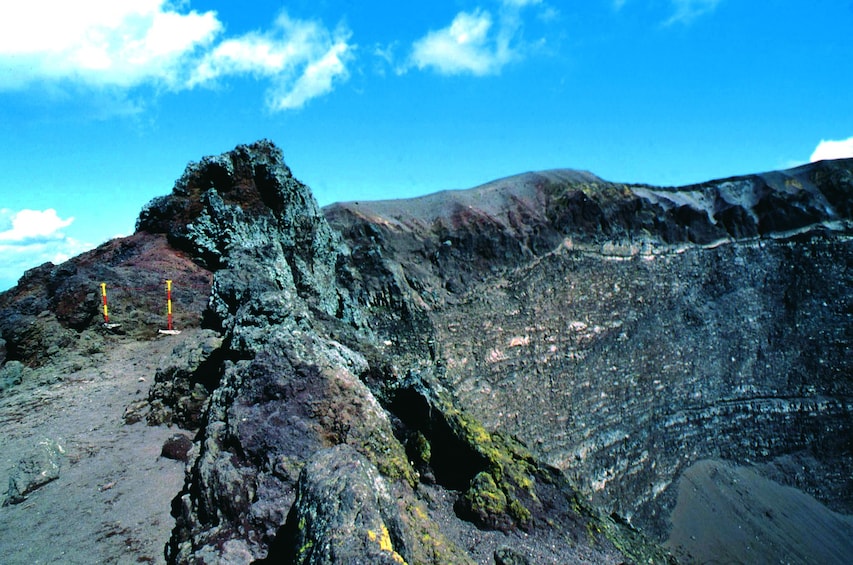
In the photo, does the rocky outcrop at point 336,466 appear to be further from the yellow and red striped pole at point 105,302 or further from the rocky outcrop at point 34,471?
the yellow and red striped pole at point 105,302

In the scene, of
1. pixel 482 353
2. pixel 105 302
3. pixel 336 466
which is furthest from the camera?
pixel 482 353

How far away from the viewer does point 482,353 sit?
63.9ft

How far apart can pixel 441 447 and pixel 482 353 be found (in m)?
13.2

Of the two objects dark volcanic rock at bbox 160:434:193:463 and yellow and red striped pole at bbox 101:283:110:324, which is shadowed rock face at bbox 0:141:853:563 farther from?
dark volcanic rock at bbox 160:434:193:463

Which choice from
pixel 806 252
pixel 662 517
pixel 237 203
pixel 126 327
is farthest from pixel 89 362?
pixel 806 252

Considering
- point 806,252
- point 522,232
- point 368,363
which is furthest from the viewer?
point 806,252

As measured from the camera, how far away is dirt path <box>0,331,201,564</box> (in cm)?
476

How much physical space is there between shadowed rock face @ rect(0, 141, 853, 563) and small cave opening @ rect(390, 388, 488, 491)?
2cm

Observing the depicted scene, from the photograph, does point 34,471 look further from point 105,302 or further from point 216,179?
point 216,179

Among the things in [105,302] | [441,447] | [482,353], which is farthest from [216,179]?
[441,447]

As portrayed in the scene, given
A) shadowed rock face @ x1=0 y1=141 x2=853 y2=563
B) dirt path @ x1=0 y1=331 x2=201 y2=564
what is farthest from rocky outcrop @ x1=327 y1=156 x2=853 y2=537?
dirt path @ x1=0 y1=331 x2=201 y2=564

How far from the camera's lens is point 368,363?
7.40 metres

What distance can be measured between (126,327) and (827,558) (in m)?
24.4

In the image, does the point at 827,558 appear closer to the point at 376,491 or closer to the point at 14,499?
the point at 376,491
